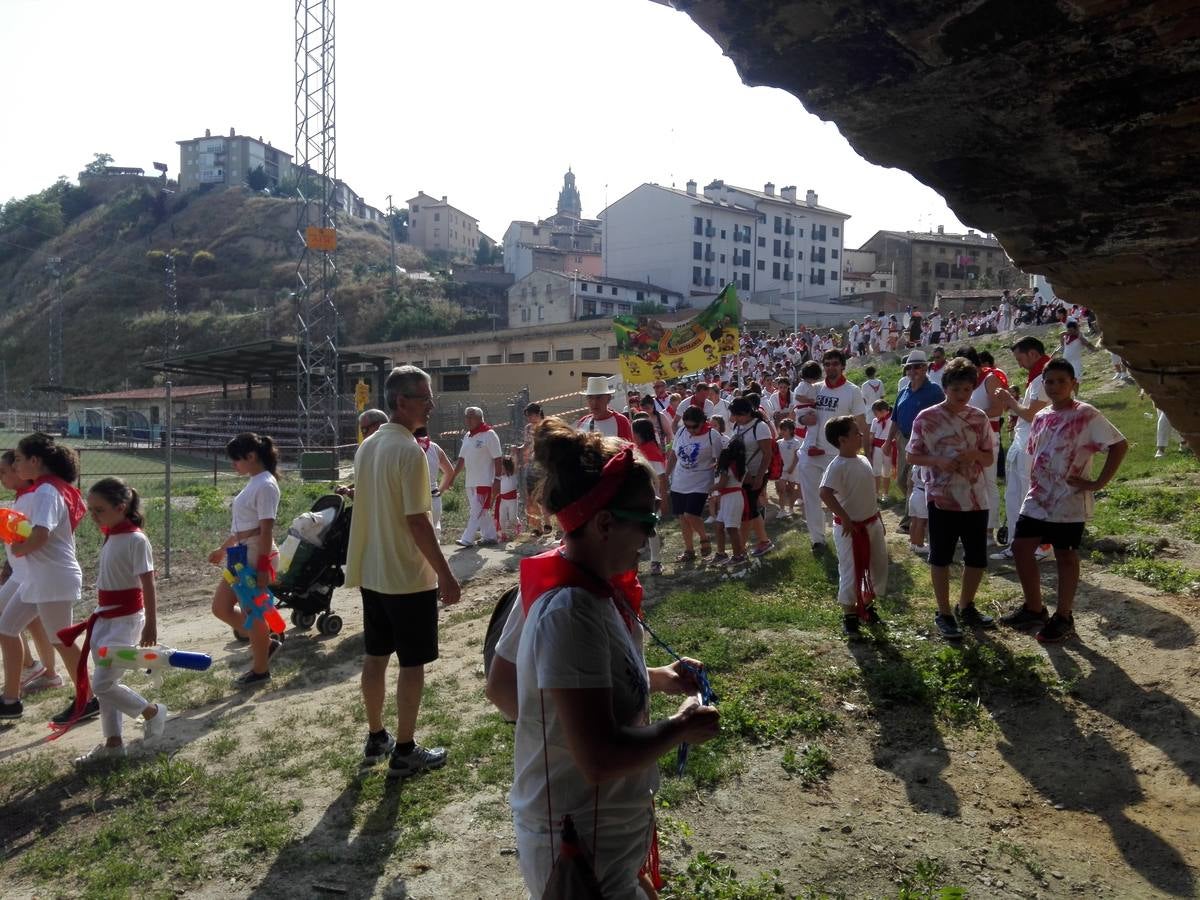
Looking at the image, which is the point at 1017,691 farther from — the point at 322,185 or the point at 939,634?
the point at 322,185

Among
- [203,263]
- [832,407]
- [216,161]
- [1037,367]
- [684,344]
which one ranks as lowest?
[832,407]

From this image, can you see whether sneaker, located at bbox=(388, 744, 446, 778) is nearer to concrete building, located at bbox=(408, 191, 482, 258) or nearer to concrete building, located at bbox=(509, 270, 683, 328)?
concrete building, located at bbox=(509, 270, 683, 328)

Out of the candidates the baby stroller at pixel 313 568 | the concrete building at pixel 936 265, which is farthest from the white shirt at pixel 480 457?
the concrete building at pixel 936 265

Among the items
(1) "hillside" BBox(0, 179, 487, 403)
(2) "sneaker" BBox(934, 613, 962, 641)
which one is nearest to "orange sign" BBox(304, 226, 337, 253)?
(2) "sneaker" BBox(934, 613, 962, 641)

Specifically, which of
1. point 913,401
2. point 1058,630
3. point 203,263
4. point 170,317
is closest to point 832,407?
point 913,401

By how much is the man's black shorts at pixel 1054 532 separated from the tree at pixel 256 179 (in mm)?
115772

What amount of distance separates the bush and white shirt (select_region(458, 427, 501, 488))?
297ft

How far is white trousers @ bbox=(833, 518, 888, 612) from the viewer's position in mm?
5902

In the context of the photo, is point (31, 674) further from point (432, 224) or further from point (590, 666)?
point (432, 224)

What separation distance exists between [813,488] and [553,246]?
83.4m

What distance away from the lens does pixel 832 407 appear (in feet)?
27.9

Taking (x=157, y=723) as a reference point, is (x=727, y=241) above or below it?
above

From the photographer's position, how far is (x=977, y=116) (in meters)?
2.42

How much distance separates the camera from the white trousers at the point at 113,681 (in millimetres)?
4953
